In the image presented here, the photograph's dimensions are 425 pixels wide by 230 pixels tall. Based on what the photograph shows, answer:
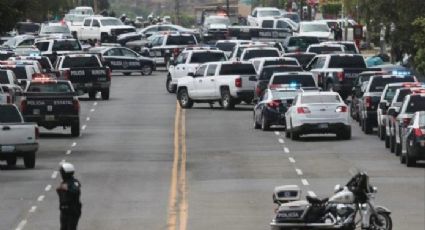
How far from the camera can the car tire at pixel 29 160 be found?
42438mm

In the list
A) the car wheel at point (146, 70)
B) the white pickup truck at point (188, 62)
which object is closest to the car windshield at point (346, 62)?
the white pickup truck at point (188, 62)

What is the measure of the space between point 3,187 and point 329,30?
6438 cm

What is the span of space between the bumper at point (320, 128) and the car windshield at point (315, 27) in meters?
49.1

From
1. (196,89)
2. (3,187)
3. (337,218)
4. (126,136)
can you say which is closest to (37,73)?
(196,89)

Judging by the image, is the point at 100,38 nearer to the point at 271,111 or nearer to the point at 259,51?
the point at 259,51

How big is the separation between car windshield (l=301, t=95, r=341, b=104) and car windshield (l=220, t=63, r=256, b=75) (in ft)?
42.5

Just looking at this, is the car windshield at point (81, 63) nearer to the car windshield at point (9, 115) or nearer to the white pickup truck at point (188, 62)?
the white pickup truck at point (188, 62)

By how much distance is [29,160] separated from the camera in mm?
42688

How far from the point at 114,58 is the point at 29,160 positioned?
131ft

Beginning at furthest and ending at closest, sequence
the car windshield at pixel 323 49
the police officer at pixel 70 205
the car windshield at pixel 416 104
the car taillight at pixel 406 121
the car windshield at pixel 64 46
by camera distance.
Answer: the car windshield at pixel 64 46 → the car windshield at pixel 323 49 → the car windshield at pixel 416 104 → the car taillight at pixel 406 121 → the police officer at pixel 70 205

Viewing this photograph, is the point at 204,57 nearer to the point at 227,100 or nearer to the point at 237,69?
the point at 237,69

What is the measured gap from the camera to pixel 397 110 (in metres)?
45.3

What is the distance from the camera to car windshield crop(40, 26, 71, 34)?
10062 cm

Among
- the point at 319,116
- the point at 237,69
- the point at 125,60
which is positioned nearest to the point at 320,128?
the point at 319,116
